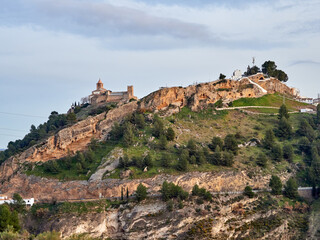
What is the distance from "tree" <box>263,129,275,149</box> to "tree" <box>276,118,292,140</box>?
3649 millimetres

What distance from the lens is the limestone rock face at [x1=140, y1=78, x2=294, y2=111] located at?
9656cm

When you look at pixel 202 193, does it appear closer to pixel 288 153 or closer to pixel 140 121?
pixel 288 153

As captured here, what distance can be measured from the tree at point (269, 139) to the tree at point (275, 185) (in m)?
11.8

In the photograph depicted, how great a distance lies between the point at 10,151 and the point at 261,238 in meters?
52.5

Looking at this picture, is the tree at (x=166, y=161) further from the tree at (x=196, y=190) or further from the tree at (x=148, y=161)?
the tree at (x=196, y=190)

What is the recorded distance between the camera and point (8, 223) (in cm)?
6456

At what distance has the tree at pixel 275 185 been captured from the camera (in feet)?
252

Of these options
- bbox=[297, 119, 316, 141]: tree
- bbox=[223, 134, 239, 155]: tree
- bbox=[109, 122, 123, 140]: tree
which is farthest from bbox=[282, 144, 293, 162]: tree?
bbox=[109, 122, 123, 140]: tree

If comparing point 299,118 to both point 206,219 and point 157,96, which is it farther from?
point 206,219

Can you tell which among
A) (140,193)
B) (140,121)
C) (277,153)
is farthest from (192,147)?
(277,153)

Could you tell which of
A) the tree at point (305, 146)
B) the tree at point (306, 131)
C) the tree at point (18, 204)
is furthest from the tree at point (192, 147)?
the tree at point (18, 204)

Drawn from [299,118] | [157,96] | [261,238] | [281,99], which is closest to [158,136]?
[157,96]

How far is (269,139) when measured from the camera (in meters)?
89.1

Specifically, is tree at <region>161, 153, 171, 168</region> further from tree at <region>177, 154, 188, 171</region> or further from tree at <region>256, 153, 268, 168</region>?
tree at <region>256, 153, 268, 168</region>
